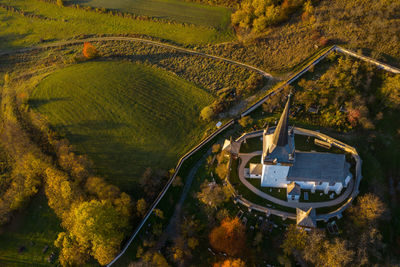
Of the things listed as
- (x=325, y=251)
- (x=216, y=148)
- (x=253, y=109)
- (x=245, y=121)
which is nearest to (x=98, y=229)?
(x=216, y=148)

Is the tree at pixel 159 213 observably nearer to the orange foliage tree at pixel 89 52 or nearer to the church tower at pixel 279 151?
the church tower at pixel 279 151

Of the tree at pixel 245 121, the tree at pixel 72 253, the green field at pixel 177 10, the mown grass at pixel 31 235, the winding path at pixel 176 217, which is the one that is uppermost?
the green field at pixel 177 10

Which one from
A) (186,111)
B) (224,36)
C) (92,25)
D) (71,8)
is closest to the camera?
(186,111)

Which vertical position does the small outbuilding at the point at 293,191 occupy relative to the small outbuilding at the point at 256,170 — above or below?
below

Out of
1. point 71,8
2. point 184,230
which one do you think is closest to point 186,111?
point 184,230

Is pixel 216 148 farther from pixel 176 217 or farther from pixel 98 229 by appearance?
pixel 98 229

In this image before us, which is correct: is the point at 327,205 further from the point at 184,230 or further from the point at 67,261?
the point at 67,261

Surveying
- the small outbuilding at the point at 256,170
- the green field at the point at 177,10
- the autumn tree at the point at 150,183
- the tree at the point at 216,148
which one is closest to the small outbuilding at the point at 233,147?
the tree at the point at 216,148
